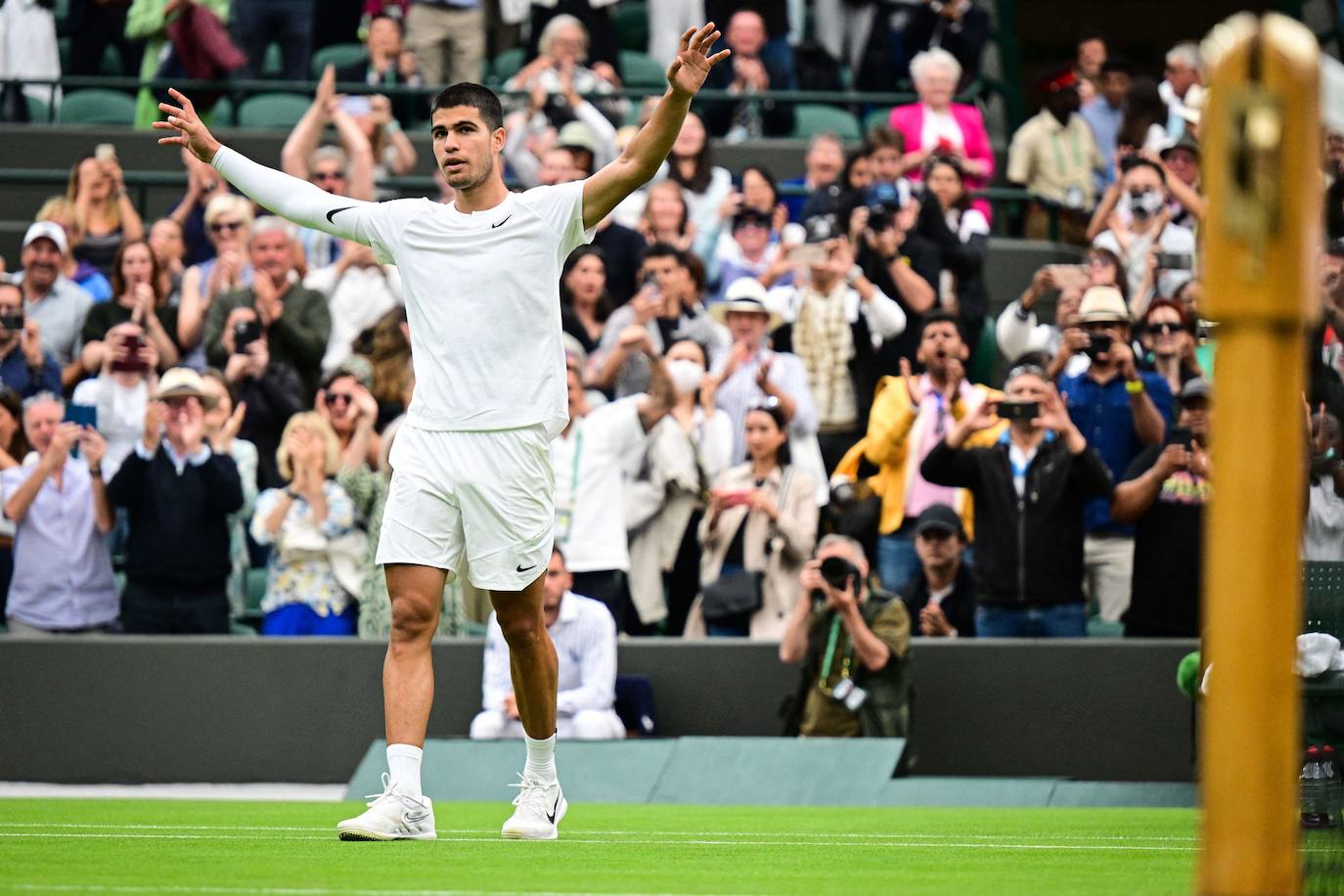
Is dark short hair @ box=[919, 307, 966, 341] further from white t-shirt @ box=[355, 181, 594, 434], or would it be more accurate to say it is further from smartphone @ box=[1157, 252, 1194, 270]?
white t-shirt @ box=[355, 181, 594, 434]

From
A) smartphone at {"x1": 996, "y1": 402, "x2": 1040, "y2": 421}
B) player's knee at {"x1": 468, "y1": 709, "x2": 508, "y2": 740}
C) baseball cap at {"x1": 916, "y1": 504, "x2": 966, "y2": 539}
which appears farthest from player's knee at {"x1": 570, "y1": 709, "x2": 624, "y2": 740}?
smartphone at {"x1": 996, "y1": 402, "x2": 1040, "y2": 421}

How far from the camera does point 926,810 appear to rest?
412 inches

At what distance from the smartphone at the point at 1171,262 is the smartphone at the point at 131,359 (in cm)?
678

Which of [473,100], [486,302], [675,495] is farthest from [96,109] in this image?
[486,302]

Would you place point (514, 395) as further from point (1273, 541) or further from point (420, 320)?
point (1273, 541)

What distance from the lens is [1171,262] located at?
49.7 feet

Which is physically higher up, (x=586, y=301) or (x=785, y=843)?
(x=586, y=301)

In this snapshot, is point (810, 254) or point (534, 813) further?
point (810, 254)

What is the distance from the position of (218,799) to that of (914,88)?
10.5m

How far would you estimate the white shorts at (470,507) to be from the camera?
24.1 feet

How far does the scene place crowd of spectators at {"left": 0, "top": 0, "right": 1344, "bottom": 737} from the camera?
501 inches

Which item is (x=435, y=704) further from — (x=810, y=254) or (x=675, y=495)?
(x=810, y=254)

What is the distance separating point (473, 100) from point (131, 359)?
24.4 ft

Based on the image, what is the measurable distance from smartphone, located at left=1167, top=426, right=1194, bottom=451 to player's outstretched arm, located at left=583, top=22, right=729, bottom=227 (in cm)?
596
